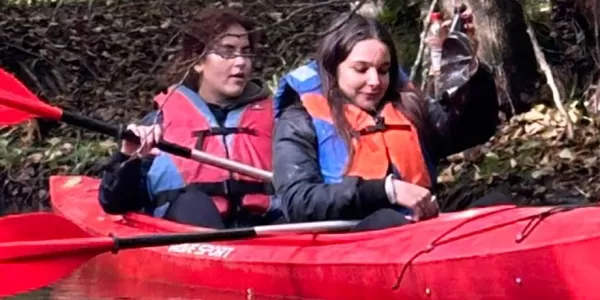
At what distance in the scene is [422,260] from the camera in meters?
4.24

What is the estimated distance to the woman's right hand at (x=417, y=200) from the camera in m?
4.67

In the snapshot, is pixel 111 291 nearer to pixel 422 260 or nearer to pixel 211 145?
pixel 211 145

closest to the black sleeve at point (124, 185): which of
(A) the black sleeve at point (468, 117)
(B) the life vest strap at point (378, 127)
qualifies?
(B) the life vest strap at point (378, 127)

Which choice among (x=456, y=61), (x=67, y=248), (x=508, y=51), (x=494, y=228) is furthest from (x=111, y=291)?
(x=508, y=51)

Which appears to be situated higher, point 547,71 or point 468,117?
point 468,117

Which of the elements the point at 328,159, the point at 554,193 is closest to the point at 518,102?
the point at 554,193

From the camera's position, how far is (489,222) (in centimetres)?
421

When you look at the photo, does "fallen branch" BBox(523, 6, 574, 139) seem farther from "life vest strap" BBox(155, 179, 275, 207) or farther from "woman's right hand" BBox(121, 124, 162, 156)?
"woman's right hand" BBox(121, 124, 162, 156)

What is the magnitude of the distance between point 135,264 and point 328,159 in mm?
1051

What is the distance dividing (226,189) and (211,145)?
0.25 meters

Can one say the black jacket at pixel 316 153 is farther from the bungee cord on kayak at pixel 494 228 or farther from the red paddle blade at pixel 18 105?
the red paddle blade at pixel 18 105

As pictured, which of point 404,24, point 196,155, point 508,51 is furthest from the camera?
point 404,24

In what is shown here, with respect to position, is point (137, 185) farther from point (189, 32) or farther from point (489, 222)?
point (489, 222)

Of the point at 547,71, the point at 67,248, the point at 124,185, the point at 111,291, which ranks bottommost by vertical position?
the point at 111,291
